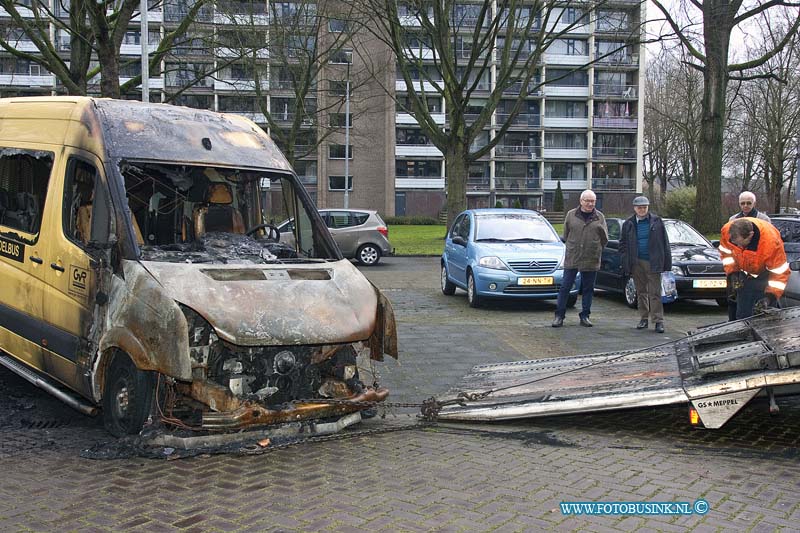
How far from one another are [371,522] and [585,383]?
8.88ft

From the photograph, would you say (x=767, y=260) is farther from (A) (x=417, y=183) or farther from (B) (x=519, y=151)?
(B) (x=519, y=151)

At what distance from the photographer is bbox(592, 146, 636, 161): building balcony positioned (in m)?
74.8

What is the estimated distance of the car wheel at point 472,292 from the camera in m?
13.1

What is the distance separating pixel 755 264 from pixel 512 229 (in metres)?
6.46

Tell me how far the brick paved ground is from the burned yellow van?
0.37 metres

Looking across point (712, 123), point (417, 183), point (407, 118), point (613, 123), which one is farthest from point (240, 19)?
point (613, 123)

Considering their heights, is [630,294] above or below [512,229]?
below

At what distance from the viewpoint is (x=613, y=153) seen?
245 feet

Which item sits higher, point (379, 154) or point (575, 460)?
point (379, 154)

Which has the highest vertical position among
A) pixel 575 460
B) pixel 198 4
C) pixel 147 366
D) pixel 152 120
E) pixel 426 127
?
pixel 198 4

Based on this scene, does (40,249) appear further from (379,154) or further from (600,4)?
(379,154)

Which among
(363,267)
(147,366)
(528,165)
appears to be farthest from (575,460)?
(528,165)

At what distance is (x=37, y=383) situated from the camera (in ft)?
21.0

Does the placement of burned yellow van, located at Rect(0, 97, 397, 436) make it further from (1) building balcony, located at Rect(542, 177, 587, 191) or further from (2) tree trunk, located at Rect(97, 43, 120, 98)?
(1) building balcony, located at Rect(542, 177, 587, 191)
